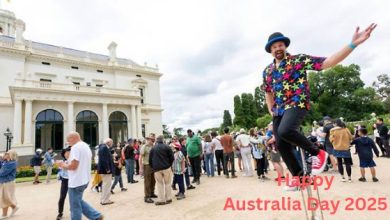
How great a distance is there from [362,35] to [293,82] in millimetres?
798

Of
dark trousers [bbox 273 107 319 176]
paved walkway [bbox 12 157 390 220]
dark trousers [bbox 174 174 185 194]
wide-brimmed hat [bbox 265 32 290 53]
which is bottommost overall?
paved walkway [bbox 12 157 390 220]

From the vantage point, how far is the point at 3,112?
83.6 feet

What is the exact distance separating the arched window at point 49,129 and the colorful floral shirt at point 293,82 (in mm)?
26717

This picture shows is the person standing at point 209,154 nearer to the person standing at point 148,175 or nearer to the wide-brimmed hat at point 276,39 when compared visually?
the person standing at point 148,175

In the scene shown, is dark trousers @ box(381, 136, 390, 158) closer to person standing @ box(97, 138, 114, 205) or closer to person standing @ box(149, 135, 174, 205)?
person standing @ box(149, 135, 174, 205)

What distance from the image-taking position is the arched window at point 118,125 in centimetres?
2873

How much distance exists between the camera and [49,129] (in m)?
24.3

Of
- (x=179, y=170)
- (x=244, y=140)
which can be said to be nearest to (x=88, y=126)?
(x=244, y=140)

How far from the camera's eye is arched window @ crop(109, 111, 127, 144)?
28731 mm

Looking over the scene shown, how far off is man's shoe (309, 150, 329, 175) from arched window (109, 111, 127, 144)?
28245 mm

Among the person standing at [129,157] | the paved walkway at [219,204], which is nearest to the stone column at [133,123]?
the person standing at [129,157]

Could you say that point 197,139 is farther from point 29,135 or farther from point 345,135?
point 29,135

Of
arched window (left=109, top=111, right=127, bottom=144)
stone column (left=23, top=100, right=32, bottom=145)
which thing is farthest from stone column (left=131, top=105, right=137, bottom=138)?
stone column (left=23, top=100, right=32, bottom=145)

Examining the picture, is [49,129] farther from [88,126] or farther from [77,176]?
[77,176]
